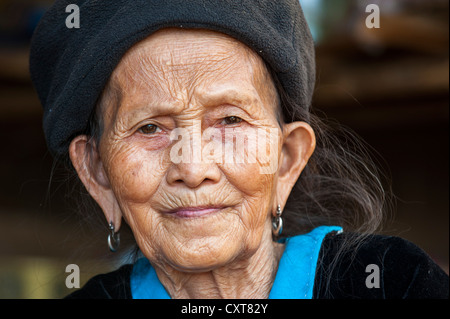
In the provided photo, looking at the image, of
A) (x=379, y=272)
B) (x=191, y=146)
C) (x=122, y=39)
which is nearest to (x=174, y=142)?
(x=191, y=146)

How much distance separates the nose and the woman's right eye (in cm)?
15

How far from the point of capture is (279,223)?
2.09 meters

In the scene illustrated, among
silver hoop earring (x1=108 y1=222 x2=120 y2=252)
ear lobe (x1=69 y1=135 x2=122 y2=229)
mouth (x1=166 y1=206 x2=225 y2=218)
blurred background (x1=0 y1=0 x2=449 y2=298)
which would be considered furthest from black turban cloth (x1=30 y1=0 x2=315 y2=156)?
blurred background (x1=0 y1=0 x2=449 y2=298)

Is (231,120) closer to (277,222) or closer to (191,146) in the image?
(191,146)

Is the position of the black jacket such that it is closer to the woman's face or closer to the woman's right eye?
the woman's face

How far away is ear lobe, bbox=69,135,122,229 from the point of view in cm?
211

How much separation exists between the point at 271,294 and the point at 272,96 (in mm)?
668

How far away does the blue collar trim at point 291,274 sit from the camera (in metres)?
1.99

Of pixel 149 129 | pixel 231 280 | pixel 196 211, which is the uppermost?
pixel 149 129

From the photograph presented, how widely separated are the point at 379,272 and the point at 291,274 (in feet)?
0.96

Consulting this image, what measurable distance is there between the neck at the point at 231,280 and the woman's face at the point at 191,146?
0.14 meters

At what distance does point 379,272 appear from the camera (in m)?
1.98

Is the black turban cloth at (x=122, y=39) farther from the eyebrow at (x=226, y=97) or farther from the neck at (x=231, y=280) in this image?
the neck at (x=231, y=280)
